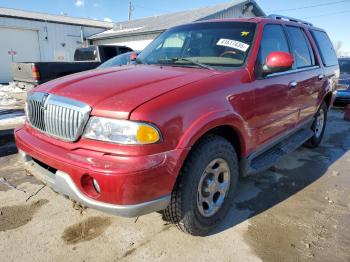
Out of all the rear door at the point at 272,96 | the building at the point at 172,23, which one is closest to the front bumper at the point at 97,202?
the rear door at the point at 272,96

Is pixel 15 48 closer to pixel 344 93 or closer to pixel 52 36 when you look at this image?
pixel 52 36

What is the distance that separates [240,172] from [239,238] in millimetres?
665

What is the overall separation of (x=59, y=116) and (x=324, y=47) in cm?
471

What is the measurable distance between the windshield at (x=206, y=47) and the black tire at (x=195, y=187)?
836 mm

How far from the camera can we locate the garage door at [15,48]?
1841 cm

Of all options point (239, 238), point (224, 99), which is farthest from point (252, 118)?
point (239, 238)

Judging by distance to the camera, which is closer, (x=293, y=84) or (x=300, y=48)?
(x=293, y=84)

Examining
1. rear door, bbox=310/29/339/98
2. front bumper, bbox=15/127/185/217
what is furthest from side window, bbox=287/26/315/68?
front bumper, bbox=15/127/185/217

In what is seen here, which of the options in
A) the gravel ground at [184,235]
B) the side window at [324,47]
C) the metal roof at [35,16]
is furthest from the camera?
the metal roof at [35,16]

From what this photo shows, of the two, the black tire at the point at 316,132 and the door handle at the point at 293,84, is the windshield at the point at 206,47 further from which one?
the black tire at the point at 316,132

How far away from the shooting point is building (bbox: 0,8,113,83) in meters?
18.5

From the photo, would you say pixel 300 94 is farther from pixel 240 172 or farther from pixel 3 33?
pixel 3 33

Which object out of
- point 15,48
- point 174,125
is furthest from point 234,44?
point 15,48

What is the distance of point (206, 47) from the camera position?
3.30 meters
